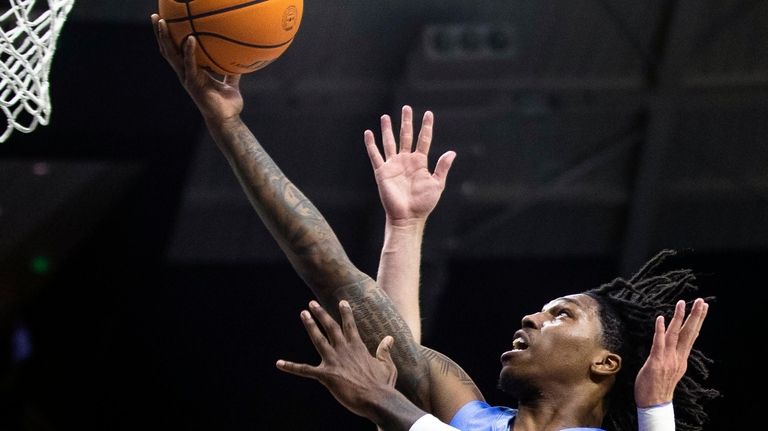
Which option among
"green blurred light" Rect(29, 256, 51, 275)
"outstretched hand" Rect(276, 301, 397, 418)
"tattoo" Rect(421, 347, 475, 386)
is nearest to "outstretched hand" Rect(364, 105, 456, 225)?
"tattoo" Rect(421, 347, 475, 386)

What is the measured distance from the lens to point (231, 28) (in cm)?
270

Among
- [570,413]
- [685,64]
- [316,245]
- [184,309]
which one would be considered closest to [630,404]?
[570,413]

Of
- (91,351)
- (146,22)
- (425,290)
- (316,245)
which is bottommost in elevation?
(316,245)

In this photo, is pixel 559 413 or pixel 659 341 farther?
pixel 559 413

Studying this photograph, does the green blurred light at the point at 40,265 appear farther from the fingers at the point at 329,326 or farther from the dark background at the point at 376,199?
the fingers at the point at 329,326

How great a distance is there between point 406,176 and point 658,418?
83 cm

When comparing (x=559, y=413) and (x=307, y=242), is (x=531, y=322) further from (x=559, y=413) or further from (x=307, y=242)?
(x=307, y=242)

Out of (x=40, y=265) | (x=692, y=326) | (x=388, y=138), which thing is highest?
(x=40, y=265)

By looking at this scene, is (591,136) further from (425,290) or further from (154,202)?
(154,202)

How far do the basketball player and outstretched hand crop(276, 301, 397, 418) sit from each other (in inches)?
14.6

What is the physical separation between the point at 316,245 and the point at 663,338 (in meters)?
0.78

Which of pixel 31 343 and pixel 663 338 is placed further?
pixel 31 343

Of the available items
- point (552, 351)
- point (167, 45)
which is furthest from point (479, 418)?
point (167, 45)

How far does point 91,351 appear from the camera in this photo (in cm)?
743
